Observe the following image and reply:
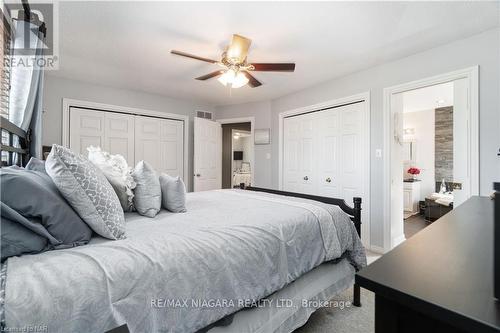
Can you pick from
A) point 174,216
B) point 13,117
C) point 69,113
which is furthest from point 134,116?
point 174,216

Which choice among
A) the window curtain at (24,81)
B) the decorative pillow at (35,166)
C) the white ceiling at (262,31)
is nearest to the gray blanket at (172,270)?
the decorative pillow at (35,166)

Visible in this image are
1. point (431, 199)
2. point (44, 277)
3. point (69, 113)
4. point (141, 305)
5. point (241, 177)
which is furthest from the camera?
point (241, 177)

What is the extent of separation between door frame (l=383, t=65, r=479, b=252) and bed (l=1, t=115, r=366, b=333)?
147cm

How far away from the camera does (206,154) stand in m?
4.66

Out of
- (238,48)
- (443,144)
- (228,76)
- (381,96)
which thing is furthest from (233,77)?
(443,144)

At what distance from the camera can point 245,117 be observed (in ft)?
15.6

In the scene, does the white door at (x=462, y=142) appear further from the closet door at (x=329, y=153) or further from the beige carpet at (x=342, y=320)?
the beige carpet at (x=342, y=320)

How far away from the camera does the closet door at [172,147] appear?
14.4ft

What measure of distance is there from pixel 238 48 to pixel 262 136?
2.58 meters

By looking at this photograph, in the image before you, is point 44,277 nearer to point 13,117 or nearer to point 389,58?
point 13,117

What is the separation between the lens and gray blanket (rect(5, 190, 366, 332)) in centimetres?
67

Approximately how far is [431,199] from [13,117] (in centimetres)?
605

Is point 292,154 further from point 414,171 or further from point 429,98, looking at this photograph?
point 414,171

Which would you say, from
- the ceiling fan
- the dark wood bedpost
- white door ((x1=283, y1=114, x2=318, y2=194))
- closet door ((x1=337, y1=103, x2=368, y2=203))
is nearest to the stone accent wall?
closet door ((x1=337, y1=103, x2=368, y2=203))
